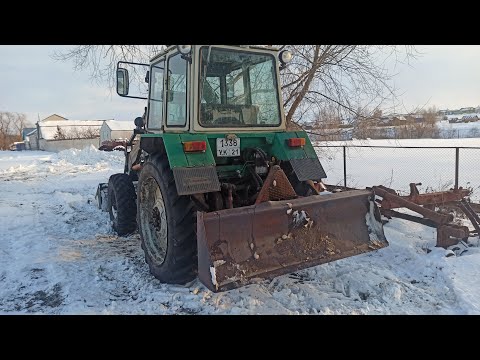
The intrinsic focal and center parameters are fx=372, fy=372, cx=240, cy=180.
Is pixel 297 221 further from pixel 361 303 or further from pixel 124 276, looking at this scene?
pixel 124 276

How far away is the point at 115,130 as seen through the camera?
130 feet

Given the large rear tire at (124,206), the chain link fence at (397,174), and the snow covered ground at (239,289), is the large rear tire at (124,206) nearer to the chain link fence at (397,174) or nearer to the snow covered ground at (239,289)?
the snow covered ground at (239,289)

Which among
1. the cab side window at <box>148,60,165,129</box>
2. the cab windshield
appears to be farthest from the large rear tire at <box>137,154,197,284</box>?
the cab side window at <box>148,60,165,129</box>

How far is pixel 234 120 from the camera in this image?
177 inches

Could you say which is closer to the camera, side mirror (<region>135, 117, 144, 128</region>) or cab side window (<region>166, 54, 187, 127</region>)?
cab side window (<region>166, 54, 187, 127</region>)

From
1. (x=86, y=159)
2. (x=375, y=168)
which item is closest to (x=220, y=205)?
(x=375, y=168)

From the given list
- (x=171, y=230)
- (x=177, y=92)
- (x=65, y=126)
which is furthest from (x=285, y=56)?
(x=65, y=126)

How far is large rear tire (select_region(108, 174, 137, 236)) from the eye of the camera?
605 cm

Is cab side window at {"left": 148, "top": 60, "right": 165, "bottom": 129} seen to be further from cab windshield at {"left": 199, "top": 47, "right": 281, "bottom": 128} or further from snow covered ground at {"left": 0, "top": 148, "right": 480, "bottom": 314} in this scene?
snow covered ground at {"left": 0, "top": 148, "right": 480, "bottom": 314}

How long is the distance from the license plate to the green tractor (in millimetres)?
12

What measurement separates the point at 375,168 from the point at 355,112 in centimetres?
471

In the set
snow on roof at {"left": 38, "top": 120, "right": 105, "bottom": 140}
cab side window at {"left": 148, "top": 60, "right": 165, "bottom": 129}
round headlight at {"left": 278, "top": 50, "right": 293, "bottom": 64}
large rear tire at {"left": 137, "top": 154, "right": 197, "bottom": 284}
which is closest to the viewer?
large rear tire at {"left": 137, "top": 154, "right": 197, "bottom": 284}

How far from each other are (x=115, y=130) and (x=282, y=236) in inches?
1539

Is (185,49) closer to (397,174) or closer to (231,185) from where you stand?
(231,185)
